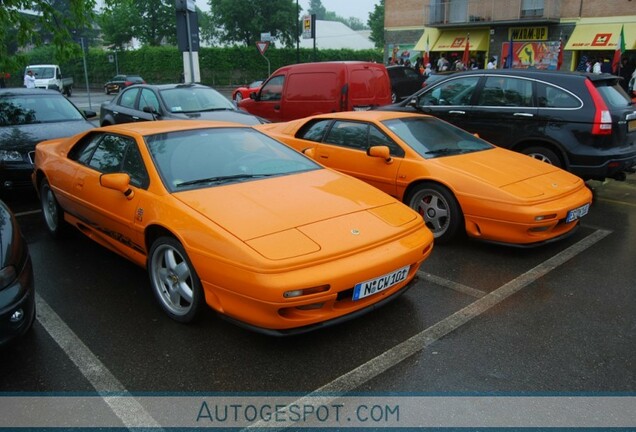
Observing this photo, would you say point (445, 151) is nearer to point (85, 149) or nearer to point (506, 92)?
point (506, 92)

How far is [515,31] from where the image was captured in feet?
92.8

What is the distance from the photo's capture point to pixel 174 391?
9.42 ft

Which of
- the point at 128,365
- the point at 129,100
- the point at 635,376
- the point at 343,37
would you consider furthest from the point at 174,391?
the point at 343,37

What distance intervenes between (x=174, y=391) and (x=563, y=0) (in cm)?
2958

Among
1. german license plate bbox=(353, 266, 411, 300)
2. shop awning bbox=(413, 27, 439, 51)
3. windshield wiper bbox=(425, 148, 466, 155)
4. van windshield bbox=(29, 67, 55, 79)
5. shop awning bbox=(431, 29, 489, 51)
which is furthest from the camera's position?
shop awning bbox=(413, 27, 439, 51)

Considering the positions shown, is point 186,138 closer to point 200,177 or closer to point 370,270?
point 200,177

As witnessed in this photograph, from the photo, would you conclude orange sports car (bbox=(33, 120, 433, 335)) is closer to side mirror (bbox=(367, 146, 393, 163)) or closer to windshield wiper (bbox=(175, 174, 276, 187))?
windshield wiper (bbox=(175, 174, 276, 187))

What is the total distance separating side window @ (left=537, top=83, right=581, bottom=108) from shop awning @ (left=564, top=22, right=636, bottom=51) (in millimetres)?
20838

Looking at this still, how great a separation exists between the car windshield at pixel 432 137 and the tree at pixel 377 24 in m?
74.3

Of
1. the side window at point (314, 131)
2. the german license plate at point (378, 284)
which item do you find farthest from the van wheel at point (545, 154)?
the german license plate at point (378, 284)

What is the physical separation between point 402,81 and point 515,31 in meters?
11.7

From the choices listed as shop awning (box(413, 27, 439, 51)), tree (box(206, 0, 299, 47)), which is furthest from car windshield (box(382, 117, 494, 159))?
tree (box(206, 0, 299, 47))

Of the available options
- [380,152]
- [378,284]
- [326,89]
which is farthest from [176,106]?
[378,284]

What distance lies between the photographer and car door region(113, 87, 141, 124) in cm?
966
